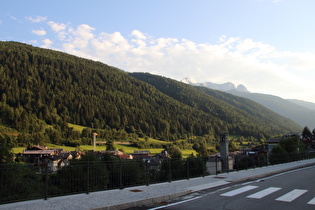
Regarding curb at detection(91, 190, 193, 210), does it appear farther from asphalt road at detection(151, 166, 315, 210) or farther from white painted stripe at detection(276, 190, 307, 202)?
white painted stripe at detection(276, 190, 307, 202)

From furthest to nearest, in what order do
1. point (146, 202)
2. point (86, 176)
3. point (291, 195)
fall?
point (86, 176) → point (291, 195) → point (146, 202)

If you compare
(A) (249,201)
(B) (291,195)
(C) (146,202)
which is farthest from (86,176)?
(B) (291,195)

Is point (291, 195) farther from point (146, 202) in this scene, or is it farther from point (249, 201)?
point (146, 202)

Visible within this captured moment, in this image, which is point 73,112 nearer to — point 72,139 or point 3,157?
point 72,139

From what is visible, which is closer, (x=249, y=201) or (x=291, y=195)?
(x=249, y=201)

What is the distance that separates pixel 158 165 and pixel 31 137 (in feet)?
420

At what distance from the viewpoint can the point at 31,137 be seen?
427 feet

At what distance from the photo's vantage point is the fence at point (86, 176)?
9.99 meters

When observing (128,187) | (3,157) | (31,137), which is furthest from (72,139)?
(128,187)

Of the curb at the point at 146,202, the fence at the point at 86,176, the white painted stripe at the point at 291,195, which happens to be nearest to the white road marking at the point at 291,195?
the white painted stripe at the point at 291,195

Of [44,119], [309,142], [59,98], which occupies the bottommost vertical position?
[309,142]

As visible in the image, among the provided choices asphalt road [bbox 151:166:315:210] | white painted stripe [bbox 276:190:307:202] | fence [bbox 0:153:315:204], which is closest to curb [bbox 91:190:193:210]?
asphalt road [bbox 151:166:315:210]

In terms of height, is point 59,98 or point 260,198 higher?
point 59,98

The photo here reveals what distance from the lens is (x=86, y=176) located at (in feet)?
37.9
